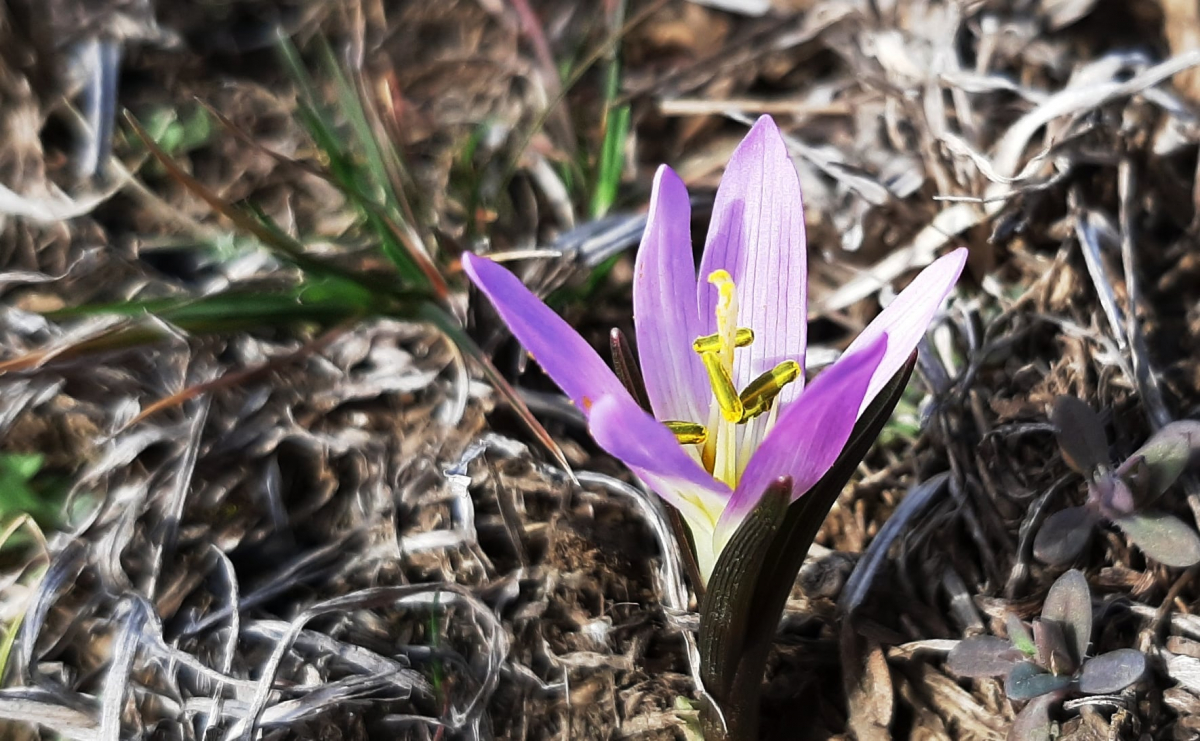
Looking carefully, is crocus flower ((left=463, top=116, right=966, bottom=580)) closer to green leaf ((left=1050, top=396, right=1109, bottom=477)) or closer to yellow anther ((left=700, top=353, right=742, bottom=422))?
yellow anther ((left=700, top=353, right=742, bottom=422))

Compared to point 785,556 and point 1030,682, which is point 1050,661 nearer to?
point 1030,682

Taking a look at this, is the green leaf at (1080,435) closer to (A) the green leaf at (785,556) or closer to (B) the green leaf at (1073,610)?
(B) the green leaf at (1073,610)

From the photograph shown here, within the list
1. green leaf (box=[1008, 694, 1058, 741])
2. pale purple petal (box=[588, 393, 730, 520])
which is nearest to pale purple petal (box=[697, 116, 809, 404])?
pale purple petal (box=[588, 393, 730, 520])

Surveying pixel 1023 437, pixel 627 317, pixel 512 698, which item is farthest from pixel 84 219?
pixel 1023 437

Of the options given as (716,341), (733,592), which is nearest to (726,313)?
(716,341)

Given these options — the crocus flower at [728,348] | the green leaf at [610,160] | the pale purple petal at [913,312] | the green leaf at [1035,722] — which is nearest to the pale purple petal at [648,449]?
the crocus flower at [728,348]
